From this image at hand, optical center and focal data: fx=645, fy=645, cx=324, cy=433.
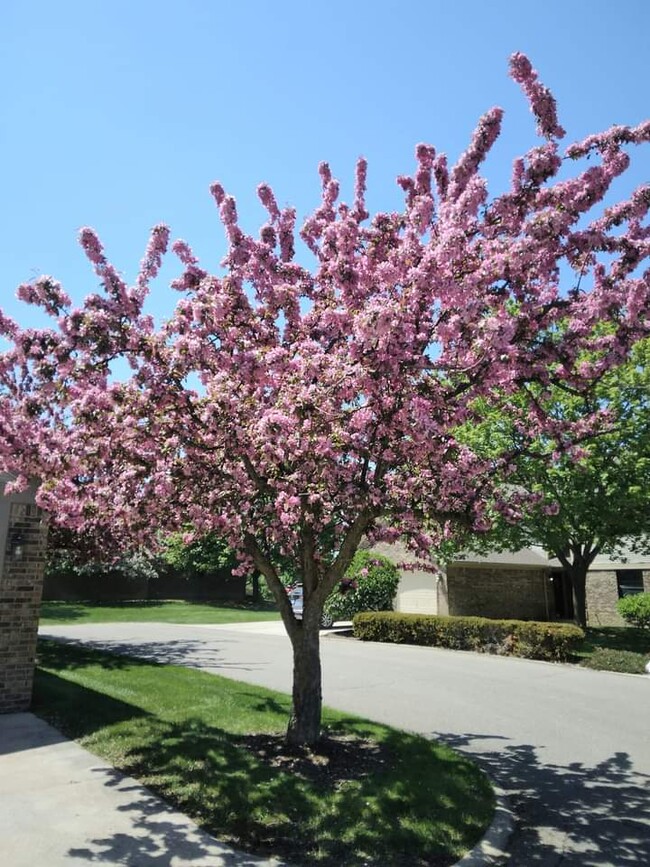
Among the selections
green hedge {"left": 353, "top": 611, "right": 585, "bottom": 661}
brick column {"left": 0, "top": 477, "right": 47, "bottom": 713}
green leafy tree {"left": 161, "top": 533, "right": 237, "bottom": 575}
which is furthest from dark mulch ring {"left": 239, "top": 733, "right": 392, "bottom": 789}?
green leafy tree {"left": 161, "top": 533, "right": 237, "bottom": 575}

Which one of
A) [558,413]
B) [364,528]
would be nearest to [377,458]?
[364,528]

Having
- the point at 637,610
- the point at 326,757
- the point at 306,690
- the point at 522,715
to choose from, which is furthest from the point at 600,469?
the point at 326,757

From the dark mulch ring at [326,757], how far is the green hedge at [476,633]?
10852 millimetres

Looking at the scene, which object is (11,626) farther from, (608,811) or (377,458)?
(608,811)

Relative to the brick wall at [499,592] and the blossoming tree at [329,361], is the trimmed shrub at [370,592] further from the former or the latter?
the blossoming tree at [329,361]

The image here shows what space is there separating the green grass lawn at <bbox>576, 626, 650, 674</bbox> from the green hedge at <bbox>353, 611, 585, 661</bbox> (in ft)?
2.22

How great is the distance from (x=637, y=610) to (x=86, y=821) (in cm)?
2158

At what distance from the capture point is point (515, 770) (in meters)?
7.60

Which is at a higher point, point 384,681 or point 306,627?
point 306,627

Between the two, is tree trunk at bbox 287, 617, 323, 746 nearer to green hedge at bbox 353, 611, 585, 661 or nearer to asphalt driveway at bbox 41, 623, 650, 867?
asphalt driveway at bbox 41, 623, 650, 867

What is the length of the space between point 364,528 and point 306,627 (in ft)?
4.57

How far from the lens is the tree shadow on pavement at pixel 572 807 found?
522 cm

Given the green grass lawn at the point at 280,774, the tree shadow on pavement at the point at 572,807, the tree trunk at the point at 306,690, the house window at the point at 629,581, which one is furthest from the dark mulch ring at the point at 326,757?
the house window at the point at 629,581

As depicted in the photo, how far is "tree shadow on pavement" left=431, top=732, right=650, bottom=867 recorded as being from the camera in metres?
5.22
